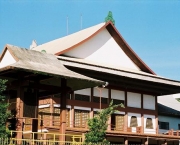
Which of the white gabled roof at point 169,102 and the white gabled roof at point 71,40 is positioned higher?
the white gabled roof at point 71,40

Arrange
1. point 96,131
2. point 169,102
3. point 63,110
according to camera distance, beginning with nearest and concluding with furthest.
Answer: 1. point 63,110
2. point 96,131
3. point 169,102

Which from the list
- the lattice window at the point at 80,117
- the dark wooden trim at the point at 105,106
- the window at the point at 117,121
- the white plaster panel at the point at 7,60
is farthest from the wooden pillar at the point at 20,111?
the window at the point at 117,121

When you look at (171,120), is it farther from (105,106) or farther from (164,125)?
(105,106)

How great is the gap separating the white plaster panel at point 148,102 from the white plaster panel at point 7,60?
1992 cm

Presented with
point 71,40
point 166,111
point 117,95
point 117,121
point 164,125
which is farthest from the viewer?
point 164,125

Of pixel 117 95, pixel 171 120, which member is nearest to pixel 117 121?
pixel 117 95

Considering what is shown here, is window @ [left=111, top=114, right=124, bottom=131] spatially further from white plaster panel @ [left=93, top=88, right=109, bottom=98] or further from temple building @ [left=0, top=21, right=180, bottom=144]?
white plaster panel @ [left=93, top=88, right=109, bottom=98]

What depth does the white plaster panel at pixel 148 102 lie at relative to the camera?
40.2m

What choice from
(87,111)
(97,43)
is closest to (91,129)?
(87,111)

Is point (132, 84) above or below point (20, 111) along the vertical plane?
above

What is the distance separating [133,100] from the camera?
39156mm

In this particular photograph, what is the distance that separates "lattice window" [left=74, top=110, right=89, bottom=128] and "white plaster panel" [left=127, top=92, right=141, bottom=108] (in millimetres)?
5184

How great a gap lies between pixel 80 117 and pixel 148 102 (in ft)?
28.1

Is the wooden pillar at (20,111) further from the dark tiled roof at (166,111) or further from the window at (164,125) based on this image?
the window at (164,125)
